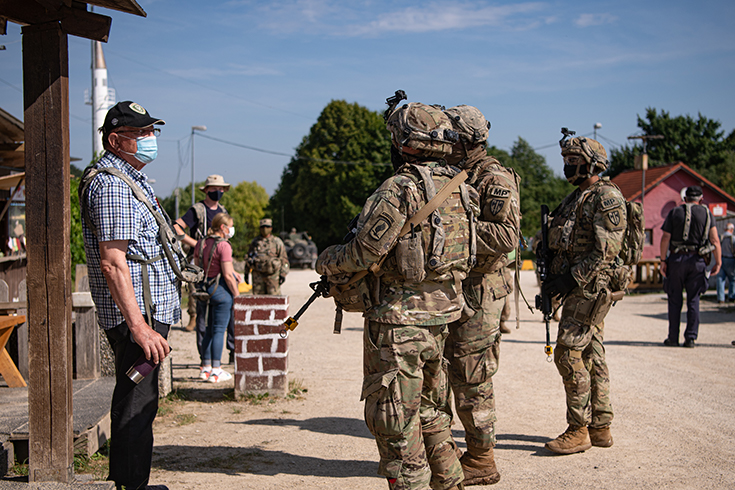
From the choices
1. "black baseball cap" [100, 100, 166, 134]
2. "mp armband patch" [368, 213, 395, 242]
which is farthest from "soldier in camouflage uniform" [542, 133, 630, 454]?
"black baseball cap" [100, 100, 166, 134]

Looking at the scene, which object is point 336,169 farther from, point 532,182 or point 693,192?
point 693,192

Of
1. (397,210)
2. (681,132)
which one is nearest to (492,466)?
(397,210)

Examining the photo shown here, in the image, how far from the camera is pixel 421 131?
3.52 m

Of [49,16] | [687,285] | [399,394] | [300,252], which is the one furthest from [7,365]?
[300,252]

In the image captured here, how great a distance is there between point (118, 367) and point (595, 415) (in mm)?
3630

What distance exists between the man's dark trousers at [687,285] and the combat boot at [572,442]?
530 centimetres

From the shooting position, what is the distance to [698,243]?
9039 millimetres

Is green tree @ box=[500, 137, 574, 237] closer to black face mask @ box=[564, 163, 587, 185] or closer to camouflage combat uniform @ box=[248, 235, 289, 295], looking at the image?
camouflage combat uniform @ box=[248, 235, 289, 295]

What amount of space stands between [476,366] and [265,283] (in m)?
5.79

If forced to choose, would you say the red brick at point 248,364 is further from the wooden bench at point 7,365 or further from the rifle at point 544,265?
the rifle at point 544,265

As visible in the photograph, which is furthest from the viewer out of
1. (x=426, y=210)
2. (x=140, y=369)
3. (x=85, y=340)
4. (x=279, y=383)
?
(x=279, y=383)

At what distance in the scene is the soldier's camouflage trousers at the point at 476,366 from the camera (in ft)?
13.6

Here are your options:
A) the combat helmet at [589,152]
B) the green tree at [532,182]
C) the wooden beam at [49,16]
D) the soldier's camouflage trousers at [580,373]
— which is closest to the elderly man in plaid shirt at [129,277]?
the wooden beam at [49,16]

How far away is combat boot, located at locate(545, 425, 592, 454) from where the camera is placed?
4.73m
